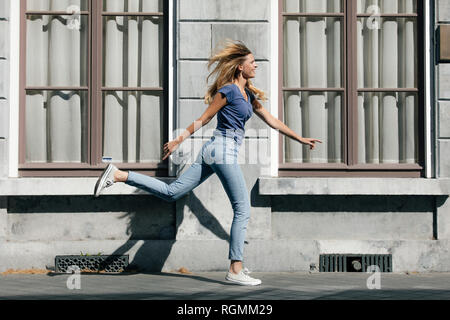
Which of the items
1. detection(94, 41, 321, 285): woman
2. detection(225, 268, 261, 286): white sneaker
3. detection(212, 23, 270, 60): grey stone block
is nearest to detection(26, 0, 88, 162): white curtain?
detection(212, 23, 270, 60): grey stone block

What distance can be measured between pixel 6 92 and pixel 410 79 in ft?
14.9

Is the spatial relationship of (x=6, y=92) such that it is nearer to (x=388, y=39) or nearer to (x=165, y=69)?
(x=165, y=69)

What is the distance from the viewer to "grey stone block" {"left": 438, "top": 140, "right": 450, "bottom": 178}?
811 centimetres

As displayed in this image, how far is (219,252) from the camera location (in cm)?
788

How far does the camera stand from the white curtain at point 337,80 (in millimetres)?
8453

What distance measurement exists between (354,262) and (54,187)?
3326 mm

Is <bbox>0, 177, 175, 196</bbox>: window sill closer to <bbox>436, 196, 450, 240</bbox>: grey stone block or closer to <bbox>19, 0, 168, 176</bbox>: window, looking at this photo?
<bbox>19, 0, 168, 176</bbox>: window

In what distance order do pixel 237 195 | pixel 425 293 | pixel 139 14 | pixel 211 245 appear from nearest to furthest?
1. pixel 425 293
2. pixel 237 195
3. pixel 211 245
4. pixel 139 14

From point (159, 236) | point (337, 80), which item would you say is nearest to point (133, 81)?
point (159, 236)

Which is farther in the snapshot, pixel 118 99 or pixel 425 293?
pixel 118 99

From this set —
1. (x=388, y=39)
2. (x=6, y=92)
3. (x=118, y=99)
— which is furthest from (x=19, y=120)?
(x=388, y=39)

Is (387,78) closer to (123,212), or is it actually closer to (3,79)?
(123,212)

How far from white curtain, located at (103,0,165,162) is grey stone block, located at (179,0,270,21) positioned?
499mm

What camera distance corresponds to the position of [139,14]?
8398 millimetres
